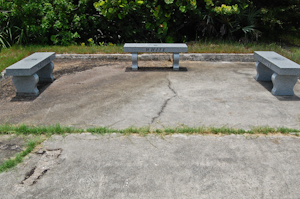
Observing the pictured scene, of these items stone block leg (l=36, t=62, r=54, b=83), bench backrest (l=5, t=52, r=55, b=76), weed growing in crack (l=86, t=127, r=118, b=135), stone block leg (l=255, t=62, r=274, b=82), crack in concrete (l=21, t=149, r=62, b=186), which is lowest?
crack in concrete (l=21, t=149, r=62, b=186)

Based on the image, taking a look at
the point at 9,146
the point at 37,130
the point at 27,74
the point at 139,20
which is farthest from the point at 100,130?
the point at 139,20

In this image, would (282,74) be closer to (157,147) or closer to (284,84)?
(284,84)

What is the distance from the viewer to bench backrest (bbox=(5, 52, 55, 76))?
5.08m

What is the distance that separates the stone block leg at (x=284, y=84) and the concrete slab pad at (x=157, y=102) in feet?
0.54

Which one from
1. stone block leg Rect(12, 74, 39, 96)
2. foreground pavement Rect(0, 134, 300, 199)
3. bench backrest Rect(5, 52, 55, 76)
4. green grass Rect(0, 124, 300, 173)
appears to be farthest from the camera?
stone block leg Rect(12, 74, 39, 96)

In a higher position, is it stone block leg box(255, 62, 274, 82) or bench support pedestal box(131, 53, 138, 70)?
bench support pedestal box(131, 53, 138, 70)

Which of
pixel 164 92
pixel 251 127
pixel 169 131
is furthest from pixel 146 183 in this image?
pixel 164 92

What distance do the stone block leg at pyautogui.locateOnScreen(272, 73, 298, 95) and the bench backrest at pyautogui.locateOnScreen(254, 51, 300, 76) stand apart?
0.60ft

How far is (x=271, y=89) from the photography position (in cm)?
579

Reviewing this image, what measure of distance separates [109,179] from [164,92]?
2.78 m

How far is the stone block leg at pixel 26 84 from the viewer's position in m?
5.31

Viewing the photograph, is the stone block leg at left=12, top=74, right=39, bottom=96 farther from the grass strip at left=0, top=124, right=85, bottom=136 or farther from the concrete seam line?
the concrete seam line

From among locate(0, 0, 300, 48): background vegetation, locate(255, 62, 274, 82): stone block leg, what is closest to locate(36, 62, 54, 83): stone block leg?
locate(0, 0, 300, 48): background vegetation

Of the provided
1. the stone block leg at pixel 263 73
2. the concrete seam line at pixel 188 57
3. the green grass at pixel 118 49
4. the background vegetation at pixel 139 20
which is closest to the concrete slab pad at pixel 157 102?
the stone block leg at pixel 263 73
